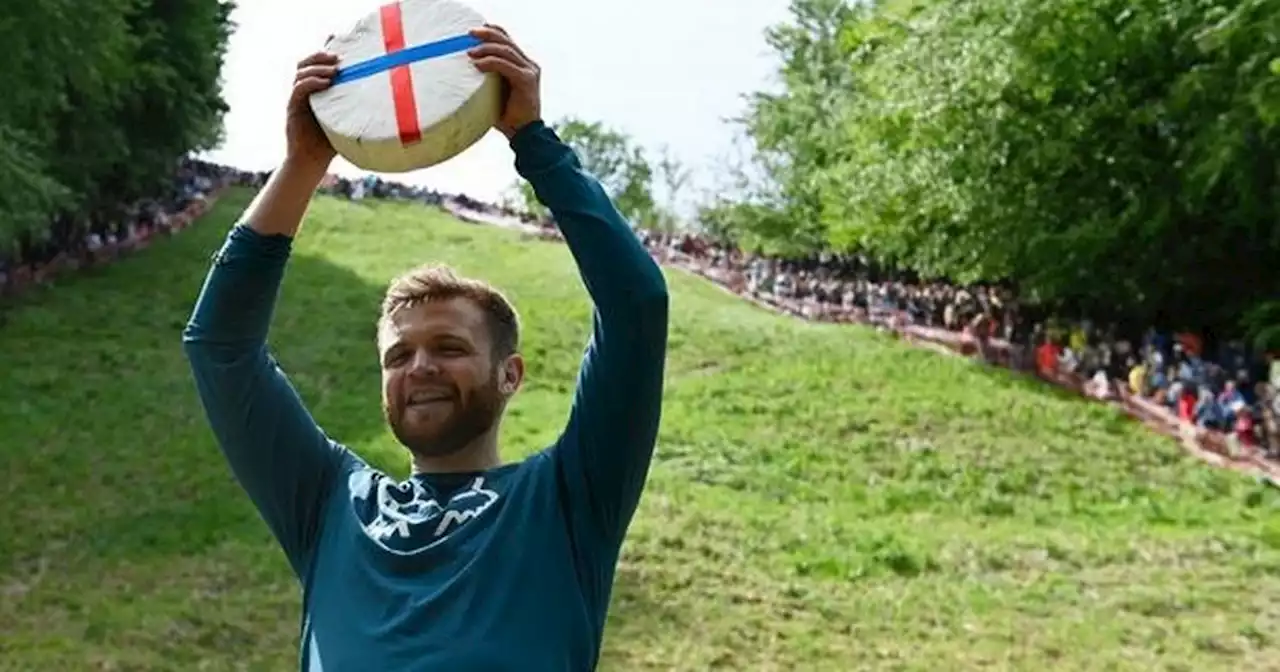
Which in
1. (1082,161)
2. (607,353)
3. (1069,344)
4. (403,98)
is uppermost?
(1082,161)


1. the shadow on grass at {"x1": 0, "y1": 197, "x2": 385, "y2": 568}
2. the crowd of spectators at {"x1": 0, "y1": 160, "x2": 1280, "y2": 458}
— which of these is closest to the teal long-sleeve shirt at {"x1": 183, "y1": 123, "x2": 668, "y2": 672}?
the shadow on grass at {"x1": 0, "y1": 197, "x2": 385, "y2": 568}

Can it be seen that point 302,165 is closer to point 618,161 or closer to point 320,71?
point 320,71

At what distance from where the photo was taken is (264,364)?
2803 mm

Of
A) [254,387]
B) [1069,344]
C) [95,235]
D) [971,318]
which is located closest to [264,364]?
[254,387]

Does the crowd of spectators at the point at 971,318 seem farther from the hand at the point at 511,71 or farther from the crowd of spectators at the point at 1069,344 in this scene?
the hand at the point at 511,71

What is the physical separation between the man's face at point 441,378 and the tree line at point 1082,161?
21.2 meters

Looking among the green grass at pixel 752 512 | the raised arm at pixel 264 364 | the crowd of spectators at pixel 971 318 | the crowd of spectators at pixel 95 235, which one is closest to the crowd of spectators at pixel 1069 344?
the crowd of spectators at pixel 971 318

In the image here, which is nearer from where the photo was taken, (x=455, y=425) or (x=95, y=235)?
(x=455, y=425)

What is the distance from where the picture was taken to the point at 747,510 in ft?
49.5

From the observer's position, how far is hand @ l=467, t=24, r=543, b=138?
8.39 feet

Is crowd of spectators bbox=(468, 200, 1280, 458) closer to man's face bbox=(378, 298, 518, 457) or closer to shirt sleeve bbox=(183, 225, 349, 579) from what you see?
shirt sleeve bbox=(183, 225, 349, 579)

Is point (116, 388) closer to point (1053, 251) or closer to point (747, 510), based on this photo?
point (747, 510)

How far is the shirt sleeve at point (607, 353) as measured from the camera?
2549mm

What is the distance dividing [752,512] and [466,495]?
497 inches
